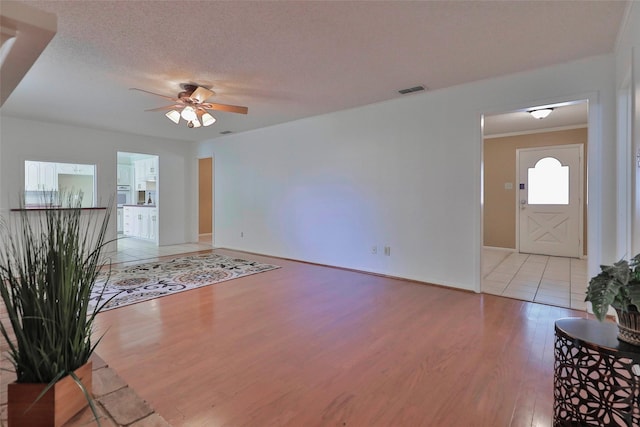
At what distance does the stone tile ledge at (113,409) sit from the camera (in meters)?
0.90

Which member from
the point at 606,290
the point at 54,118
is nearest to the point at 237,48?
the point at 606,290

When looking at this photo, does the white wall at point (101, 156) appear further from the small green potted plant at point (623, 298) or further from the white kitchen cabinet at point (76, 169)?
the small green potted plant at point (623, 298)

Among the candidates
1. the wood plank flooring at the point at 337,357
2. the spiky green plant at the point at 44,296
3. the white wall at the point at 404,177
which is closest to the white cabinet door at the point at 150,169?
the white wall at the point at 404,177

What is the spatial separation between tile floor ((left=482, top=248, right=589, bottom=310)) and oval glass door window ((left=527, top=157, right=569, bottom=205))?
3.58 feet

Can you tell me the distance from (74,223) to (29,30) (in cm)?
61

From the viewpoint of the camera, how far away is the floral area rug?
3.57 m

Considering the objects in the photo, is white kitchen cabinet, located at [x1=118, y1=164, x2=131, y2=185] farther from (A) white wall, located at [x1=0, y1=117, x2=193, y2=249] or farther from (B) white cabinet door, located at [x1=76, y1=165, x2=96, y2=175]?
(B) white cabinet door, located at [x1=76, y1=165, x2=96, y2=175]

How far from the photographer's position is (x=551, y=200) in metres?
6.01

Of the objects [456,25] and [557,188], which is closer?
[456,25]

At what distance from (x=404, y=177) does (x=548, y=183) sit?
3.66 m

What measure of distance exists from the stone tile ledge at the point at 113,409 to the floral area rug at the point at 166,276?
2383mm

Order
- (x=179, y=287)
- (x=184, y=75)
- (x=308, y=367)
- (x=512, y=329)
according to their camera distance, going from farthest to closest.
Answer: (x=179, y=287) < (x=184, y=75) < (x=512, y=329) < (x=308, y=367)

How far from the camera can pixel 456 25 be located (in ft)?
8.10

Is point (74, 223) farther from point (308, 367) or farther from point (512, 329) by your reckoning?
point (512, 329)
